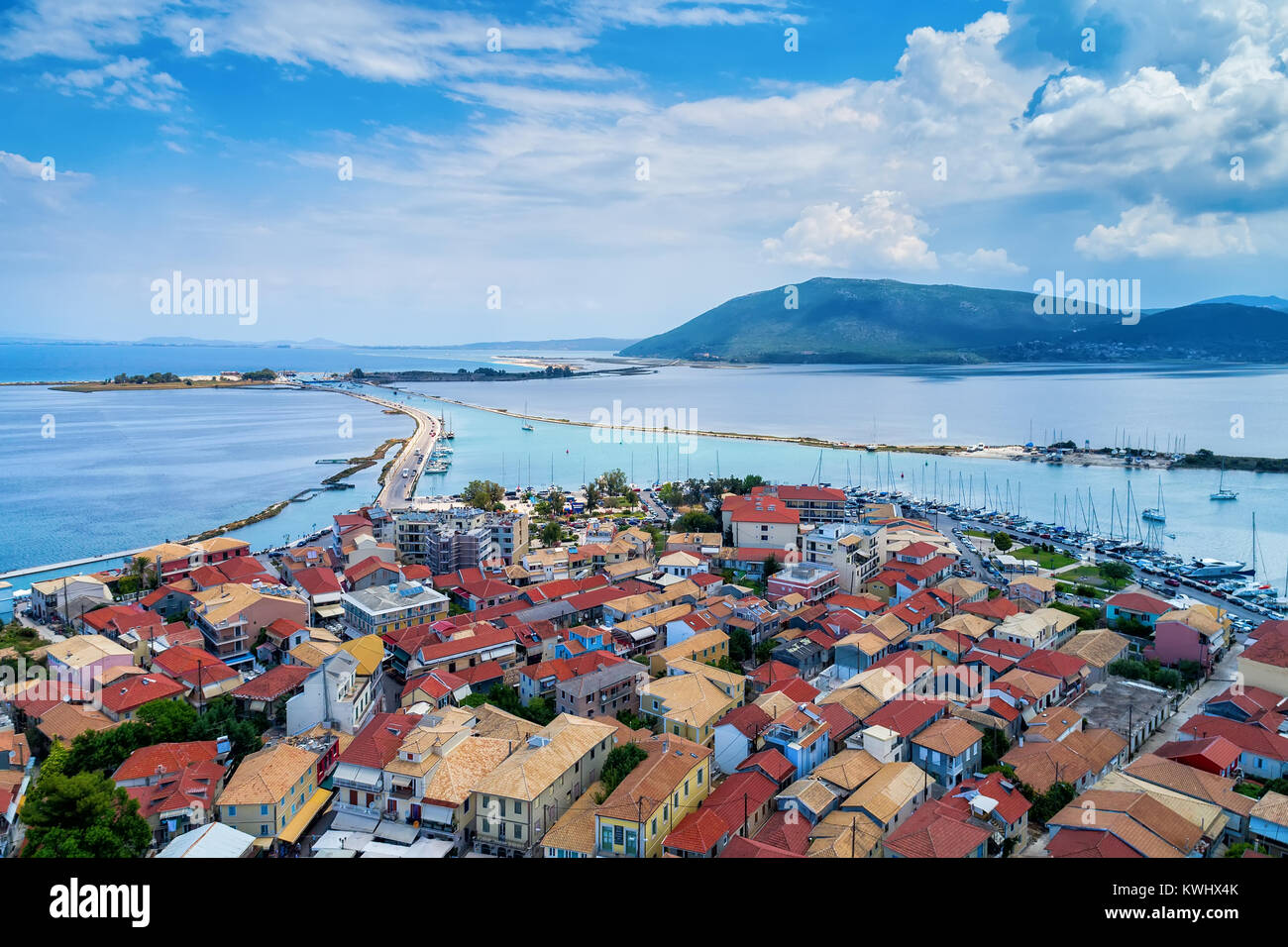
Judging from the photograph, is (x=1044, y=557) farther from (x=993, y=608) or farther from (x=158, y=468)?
(x=158, y=468)

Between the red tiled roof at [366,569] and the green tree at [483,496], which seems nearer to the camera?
the red tiled roof at [366,569]

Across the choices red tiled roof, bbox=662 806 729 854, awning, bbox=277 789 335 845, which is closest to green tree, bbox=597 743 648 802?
red tiled roof, bbox=662 806 729 854

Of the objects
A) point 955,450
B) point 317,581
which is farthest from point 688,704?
point 955,450

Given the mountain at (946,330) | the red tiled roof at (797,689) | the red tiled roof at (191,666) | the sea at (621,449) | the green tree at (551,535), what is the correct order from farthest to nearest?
1. the mountain at (946,330)
2. the sea at (621,449)
3. the green tree at (551,535)
4. the red tiled roof at (191,666)
5. the red tiled roof at (797,689)

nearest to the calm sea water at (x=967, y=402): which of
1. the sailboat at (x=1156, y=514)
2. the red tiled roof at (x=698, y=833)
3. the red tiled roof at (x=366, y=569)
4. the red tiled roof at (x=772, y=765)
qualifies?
the sailboat at (x=1156, y=514)

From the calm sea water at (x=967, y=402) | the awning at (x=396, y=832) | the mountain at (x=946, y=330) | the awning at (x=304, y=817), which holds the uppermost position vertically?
the mountain at (x=946, y=330)

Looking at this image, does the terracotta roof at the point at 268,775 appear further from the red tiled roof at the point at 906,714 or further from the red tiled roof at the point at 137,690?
the red tiled roof at the point at 906,714
